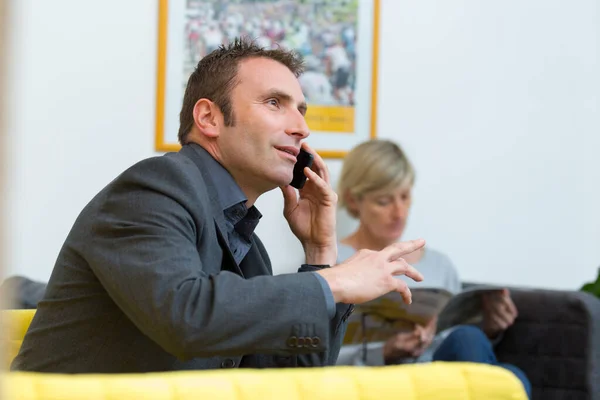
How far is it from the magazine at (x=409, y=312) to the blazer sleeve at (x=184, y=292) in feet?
5.50

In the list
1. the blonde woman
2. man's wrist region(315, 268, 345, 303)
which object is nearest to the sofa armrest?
the blonde woman

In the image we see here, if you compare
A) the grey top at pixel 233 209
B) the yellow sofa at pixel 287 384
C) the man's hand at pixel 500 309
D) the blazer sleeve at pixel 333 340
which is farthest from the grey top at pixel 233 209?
the man's hand at pixel 500 309

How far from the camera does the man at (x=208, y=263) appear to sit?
4.05 feet

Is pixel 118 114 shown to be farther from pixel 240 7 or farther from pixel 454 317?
pixel 454 317

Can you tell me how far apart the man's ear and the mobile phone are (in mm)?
320

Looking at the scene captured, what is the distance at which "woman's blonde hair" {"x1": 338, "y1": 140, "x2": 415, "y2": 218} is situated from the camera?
3309 millimetres

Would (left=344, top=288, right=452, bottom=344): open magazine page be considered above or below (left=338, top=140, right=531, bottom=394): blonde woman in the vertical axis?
below

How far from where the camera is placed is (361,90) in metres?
3.54

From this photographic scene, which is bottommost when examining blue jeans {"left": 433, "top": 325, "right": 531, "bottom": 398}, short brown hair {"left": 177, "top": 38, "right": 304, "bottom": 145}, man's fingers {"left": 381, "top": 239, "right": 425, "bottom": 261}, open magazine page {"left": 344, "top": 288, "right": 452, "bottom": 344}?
blue jeans {"left": 433, "top": 325, "right": 531, "bottom": 398}

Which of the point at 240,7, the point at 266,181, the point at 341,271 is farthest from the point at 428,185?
the point at 341,271

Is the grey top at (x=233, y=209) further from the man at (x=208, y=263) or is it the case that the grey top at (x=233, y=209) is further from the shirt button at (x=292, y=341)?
the shirt button at (x=292, y=341)

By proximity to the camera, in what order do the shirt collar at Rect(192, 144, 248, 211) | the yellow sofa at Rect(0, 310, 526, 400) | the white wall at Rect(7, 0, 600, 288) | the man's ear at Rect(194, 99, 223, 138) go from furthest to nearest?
the white wall at Rect(7, 0, 600, 288), the man's ear at Rect(194, 99, 223, 138), the shirt collar at Rect(192, 144, 248, 211), the yellow sofa at Rect(0, 310, 526, 400)

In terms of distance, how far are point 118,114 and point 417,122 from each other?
125 cm

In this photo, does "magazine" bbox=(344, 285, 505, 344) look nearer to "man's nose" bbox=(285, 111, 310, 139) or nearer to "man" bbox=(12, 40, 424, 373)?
"man" bbox=(12, 40, 424, 373)
